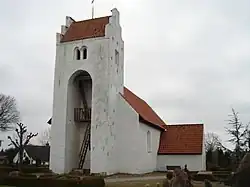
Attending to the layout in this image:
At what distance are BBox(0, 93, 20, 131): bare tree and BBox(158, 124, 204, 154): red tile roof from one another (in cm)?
2827

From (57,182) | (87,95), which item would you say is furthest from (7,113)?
(57,182)

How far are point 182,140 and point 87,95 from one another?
33.6ft

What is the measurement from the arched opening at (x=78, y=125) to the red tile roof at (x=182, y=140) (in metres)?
7.79

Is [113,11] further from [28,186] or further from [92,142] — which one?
[28,186]

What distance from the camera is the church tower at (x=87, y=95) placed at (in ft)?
93.2

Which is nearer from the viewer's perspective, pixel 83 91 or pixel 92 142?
pixel 92 142

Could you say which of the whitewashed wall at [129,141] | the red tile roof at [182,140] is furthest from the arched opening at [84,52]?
the red tile roof at [182,140]

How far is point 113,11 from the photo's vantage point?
31500mm

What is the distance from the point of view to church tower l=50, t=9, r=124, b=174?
93.2ft

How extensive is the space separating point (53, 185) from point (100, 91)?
11.6m

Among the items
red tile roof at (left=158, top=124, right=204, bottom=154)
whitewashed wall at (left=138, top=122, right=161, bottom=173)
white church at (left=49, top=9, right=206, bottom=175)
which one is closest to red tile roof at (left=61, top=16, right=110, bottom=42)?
white church at (left=49, top=9, right=206, bottom=175)

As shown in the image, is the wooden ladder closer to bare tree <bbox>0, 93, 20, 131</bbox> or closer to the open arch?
the open arch

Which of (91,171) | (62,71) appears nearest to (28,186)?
(91,171)

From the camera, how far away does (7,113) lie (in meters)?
55.2
